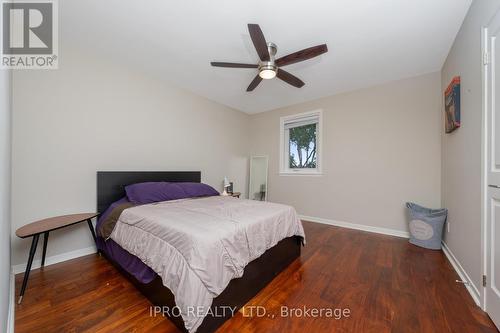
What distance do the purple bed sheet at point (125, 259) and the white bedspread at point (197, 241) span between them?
9 cm

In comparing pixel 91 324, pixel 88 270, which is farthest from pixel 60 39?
pixel 91 324

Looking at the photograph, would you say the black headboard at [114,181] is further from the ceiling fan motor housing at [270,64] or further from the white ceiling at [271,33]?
the ceiling fan motor housing at [270,64]

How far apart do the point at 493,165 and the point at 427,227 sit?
151 centimetres

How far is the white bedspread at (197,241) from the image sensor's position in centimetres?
115

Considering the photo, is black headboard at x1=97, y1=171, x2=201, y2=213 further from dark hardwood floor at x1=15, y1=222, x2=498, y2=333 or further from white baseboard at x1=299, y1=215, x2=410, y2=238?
white baseboard at x1=299, y1=215, x2=410, y2=238

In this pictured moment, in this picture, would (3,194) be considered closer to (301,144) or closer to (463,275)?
(463,275)

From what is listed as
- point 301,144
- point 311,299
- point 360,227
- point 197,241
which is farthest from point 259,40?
point 360,227

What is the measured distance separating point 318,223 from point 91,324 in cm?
334

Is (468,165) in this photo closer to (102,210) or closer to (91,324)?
(91,324)

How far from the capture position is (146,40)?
7.04ft

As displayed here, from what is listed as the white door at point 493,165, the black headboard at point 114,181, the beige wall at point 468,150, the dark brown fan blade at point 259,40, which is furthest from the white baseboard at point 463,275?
the black headboard at point 114,181

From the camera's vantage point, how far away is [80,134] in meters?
2.27

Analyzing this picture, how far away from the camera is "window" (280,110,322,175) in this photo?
3.85 m

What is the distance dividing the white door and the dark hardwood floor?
220mm
